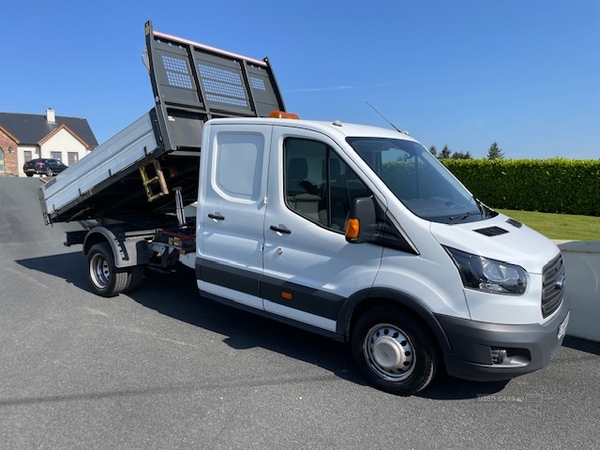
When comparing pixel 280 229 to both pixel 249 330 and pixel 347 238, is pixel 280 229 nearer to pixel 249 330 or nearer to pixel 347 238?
pixel 347 238

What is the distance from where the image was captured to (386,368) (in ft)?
13.3

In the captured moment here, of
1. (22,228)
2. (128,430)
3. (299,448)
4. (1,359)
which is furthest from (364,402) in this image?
(22,228)

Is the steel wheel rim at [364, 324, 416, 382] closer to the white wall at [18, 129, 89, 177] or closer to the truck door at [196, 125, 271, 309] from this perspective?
the truck door at [196, 125, 271, 309]

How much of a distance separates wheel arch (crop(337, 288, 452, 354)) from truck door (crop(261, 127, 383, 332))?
0.24ft

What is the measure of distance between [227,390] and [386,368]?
4.40ft

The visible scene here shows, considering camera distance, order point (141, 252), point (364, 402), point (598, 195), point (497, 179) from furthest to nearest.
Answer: point (497, 179), point (598, 195), point (141, 252), point (364, 402)

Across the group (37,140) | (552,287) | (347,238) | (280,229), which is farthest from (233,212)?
(37,140)

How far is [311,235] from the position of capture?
4.34 m

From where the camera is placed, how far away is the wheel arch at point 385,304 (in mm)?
3713

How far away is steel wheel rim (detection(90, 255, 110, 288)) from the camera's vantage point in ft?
22.6

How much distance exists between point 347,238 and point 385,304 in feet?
2.13

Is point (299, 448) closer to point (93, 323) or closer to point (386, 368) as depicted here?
point (386, 368)

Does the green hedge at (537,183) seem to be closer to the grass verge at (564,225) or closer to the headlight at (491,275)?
the grass verge at (564,225)

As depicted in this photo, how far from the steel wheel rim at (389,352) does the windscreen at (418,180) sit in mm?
1005
